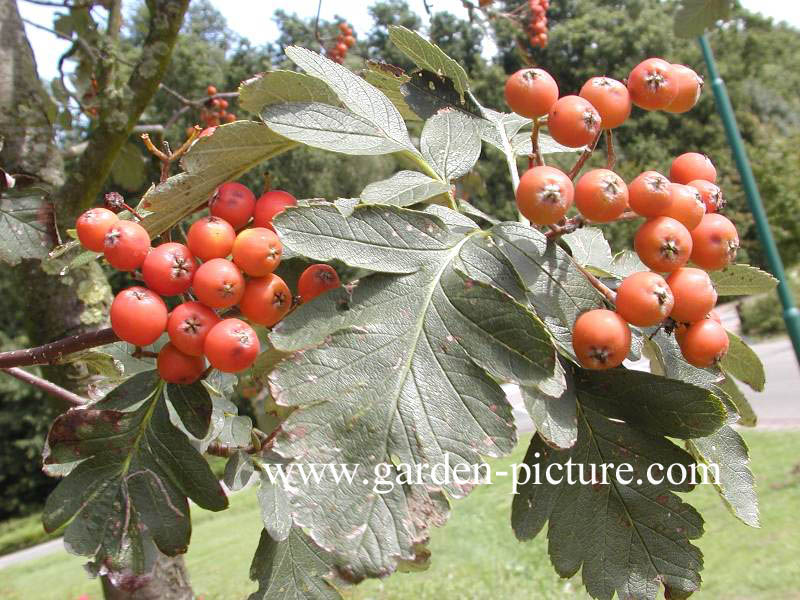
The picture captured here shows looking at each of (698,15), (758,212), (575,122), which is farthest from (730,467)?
(758,212)

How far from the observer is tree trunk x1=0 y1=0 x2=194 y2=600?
2289 mm

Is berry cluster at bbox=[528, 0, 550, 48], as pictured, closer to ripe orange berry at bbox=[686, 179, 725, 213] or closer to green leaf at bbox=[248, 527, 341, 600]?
ripe orange berry at bbox=[686, 179, 725, 213]

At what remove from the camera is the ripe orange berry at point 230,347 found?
0.93m

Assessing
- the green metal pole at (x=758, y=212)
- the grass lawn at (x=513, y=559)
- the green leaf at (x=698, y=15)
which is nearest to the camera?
the green leaf at (x=698, y=15)

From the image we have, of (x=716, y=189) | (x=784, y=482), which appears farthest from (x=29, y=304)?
(x=784, y=482)

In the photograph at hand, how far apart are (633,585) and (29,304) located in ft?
7.53

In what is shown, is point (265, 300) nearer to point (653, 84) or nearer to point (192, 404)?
point (192, 404)

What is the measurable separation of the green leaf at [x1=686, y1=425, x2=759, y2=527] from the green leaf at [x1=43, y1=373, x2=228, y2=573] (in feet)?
2.39

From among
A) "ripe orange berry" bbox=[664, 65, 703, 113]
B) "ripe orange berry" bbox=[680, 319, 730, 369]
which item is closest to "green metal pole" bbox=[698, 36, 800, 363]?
"ripe orange berry" bbox=[664, 65, 703, 113]

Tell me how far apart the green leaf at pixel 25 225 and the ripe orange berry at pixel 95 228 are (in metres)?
0.44

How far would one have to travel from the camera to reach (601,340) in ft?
2.77

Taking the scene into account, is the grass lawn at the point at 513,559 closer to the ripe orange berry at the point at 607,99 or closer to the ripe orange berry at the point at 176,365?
the ripe orange berry at the point at 176,365

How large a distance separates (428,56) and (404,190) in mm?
227

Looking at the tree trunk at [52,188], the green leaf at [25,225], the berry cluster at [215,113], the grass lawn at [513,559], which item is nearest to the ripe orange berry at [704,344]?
the green leaf at [25,225]
